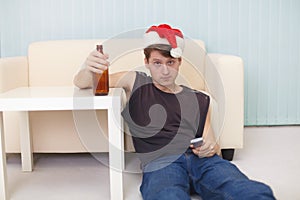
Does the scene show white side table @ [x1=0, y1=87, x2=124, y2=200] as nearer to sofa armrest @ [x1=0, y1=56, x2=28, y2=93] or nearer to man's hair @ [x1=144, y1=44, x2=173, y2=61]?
man's hair @ [x1=144, y1=44, x2=173, y2=61]

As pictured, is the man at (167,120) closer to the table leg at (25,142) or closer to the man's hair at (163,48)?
the man's hair at (163,48)

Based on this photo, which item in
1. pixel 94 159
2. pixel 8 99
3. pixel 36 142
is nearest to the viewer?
pixel 8 99

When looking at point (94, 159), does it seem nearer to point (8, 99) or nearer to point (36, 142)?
point (36, 142)

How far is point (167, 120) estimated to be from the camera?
1612 millimetres

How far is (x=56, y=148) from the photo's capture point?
6.52ft

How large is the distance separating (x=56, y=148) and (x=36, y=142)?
0.09 meters

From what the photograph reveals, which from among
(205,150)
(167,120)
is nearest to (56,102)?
(167,120)

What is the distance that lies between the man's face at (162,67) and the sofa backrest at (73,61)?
0.52m

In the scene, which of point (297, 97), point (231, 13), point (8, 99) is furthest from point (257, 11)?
point (8, 99)

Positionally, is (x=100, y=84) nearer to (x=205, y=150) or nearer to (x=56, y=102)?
(x=56, y=102)

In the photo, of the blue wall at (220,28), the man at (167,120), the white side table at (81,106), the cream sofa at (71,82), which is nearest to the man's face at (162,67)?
the man at (167,120)

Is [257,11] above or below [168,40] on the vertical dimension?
above

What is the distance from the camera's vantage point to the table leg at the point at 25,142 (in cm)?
184

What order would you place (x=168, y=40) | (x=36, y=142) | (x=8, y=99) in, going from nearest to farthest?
1. (x=8, y=99)
2. (x=168, y=40)
3. (x=36, y=142)
